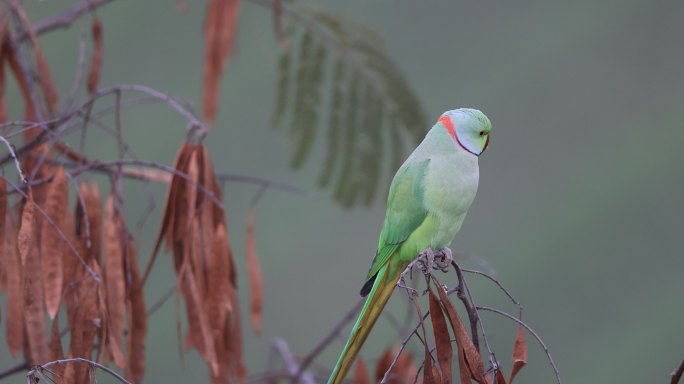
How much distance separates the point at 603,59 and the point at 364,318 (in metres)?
11.2

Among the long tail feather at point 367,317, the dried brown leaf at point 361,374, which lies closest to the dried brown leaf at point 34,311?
the long tail feather at point 367,317

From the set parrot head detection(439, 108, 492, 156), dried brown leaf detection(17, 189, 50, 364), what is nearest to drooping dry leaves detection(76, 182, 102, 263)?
dried brown leaf detection(17, 189, 50, 364)

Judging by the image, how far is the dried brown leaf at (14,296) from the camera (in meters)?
2.63

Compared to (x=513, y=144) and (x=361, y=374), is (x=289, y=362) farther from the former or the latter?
(x=513, y=144)

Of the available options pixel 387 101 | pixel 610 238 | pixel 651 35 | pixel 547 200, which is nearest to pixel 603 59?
pixel 651 35

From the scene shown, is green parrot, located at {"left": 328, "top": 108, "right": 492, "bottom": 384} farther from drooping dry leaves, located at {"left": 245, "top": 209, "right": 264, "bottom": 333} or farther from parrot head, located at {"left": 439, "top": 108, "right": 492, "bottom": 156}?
drooping dry leaves, located at {"left": 245, "top": 209, "right": 264, "bottom": 333}

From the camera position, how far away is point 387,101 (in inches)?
159

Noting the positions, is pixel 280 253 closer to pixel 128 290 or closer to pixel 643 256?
pixel 643 256

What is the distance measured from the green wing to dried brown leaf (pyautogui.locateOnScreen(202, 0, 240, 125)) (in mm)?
878

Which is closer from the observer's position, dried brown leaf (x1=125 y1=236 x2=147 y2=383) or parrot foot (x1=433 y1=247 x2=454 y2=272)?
parrot foot (x1=433 y1=247 x2=454 y2=272)

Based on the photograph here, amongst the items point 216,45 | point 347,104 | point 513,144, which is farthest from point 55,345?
point 513,144

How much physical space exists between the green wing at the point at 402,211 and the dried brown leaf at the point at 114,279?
0.62m

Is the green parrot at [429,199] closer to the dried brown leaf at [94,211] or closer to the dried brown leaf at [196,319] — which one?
the dried brown leaf at [196,319]

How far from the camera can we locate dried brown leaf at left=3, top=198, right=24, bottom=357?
2629 millimetres
